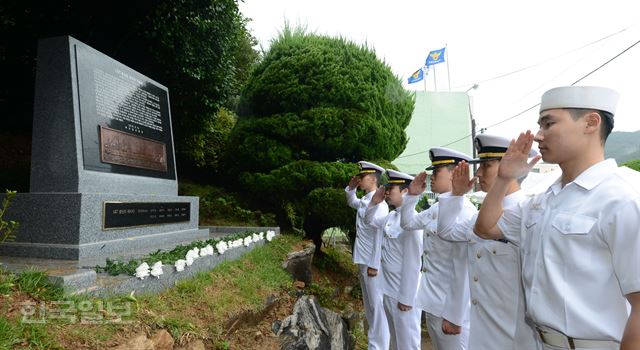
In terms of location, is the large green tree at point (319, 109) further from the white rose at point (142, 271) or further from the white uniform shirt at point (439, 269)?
the white rose at point (142, 271)

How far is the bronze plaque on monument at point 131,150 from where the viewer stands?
523 centimetres

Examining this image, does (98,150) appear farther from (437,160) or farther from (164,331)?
(437,160)

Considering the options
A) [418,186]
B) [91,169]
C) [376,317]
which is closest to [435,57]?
[376,317]

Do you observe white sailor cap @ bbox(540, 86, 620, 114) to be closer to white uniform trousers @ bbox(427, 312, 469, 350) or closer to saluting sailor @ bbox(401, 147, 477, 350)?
saluting sailor @ bbox(401, 147, 477, 350)

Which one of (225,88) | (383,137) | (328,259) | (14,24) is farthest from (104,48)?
(328,259)

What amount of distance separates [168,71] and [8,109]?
10.9ft

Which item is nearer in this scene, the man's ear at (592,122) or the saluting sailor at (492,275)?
the man's ear at (592,122)

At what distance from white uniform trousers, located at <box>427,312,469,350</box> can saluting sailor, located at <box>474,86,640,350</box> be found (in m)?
1.47

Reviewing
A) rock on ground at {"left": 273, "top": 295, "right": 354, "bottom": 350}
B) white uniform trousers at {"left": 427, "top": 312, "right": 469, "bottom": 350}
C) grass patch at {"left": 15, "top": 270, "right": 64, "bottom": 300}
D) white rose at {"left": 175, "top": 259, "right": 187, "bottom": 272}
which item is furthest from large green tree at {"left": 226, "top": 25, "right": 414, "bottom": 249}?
grass patch at {"left": 15, "top": 270, "right": 64, "bottom": 300}

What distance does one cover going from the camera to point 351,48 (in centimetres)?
865

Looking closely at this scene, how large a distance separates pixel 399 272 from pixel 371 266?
1002mm

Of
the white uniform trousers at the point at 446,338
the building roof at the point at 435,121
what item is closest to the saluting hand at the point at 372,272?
the white uniform trousers at the point at 446,338

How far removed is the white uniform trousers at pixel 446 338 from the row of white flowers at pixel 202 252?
7.74 ft

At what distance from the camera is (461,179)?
270cm
